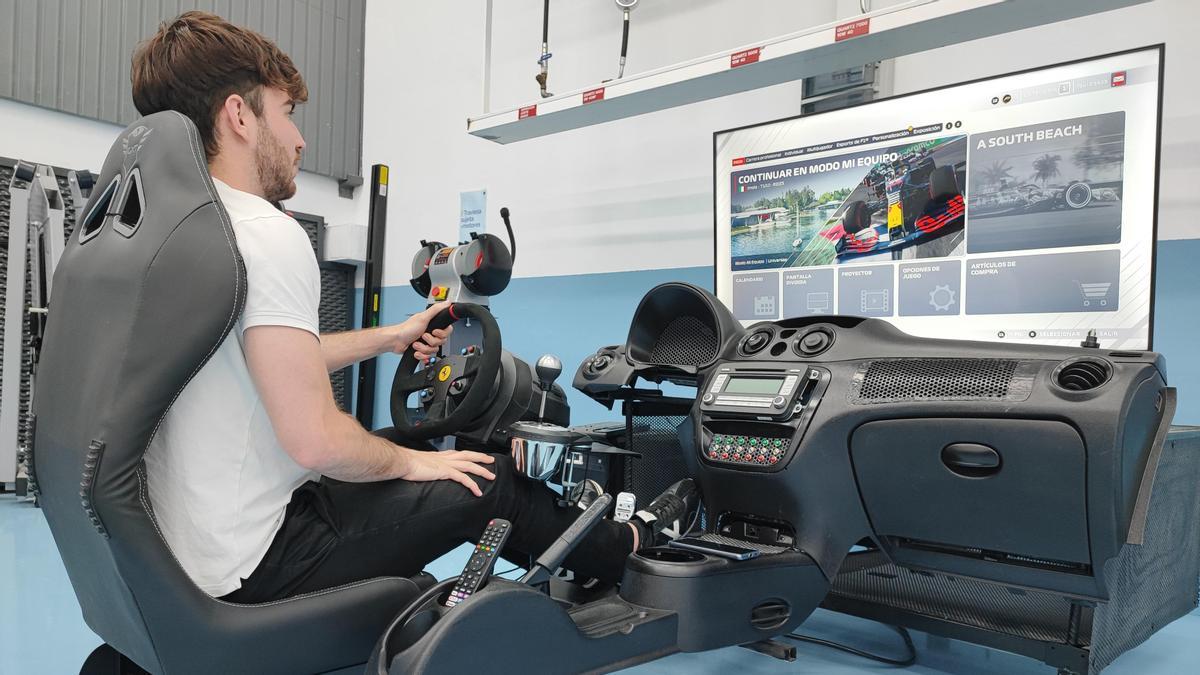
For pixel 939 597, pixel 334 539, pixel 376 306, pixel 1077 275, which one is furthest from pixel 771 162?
pixel 376 306

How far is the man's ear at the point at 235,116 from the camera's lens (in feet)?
4.41

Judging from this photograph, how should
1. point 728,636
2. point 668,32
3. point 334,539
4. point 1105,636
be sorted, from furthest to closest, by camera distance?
point 668,32 < point 1105,636 < point 728,636 < point 334,539

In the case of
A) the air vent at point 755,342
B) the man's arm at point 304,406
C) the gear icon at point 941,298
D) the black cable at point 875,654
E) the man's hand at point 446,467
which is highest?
the gear icon at point 941,298

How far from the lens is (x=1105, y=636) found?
1.76 m

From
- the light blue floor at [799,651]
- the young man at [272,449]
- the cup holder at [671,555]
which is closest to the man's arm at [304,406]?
the young man at [272,449]

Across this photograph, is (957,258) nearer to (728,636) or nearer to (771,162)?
(771,162)

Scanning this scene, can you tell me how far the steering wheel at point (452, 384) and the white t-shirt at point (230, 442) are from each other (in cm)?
38

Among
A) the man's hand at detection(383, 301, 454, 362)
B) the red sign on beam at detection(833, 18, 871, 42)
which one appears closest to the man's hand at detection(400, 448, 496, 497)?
the man's hand at detection(383, 301, 454, 362)

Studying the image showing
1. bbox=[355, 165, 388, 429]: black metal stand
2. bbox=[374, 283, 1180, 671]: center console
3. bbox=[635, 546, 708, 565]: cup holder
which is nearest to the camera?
bbox=[374, 283, 1180, 671]: center console

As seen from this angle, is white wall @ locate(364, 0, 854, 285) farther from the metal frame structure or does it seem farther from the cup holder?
the cup holder

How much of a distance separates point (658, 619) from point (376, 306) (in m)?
4.46

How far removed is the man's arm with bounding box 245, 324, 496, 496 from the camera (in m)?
1.17

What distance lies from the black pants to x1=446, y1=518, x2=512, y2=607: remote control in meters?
0.11

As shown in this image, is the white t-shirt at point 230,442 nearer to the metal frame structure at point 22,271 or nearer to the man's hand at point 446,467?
the man's hand at point 446,467
